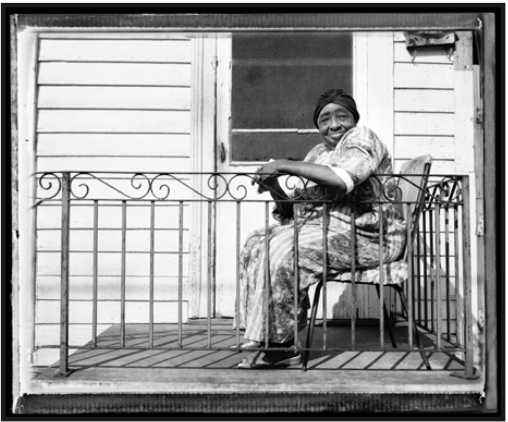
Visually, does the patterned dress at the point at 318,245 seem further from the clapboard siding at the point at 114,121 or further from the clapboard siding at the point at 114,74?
the clapboard siding at the point at 114,74

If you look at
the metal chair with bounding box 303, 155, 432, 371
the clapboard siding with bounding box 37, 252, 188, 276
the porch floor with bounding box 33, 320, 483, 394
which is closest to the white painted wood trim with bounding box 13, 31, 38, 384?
the clapboard siding with bounding box 37, 252, 188, 276

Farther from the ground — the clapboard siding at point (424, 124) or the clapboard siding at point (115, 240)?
the clapboard siding at point (424, 124)

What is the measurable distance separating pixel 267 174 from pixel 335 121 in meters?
0.59

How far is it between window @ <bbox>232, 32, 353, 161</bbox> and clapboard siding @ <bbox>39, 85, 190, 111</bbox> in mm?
393

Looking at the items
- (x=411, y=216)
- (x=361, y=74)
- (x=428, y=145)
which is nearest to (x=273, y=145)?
(x=361, y=74)

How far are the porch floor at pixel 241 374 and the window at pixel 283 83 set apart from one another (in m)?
1.47

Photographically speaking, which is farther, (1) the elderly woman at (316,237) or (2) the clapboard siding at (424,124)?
(2) the clapboard siding at (424,124)

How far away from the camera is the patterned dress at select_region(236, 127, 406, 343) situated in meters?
2.51

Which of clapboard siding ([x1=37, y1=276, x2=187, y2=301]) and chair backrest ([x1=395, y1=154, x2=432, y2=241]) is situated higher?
chair backrest ([x1=395, y1=154, x2=432, y2=241])

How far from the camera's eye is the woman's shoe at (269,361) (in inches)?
101

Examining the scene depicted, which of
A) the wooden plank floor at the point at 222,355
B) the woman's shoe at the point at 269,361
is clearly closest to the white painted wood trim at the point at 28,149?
the wooden plank floor at the point at 222,355

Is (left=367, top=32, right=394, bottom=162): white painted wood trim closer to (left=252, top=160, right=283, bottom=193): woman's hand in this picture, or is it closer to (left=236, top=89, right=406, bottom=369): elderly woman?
(left=236, top=89, right=406, bottom=369): elderly woman

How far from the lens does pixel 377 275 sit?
2.65 m

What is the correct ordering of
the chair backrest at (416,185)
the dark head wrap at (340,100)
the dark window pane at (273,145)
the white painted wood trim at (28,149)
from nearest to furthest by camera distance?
the chair backrest at (416,185)
the dark head wrap at (340,100)
the white painted wood trim at (28,149)
the dark window pane at (273,145)
